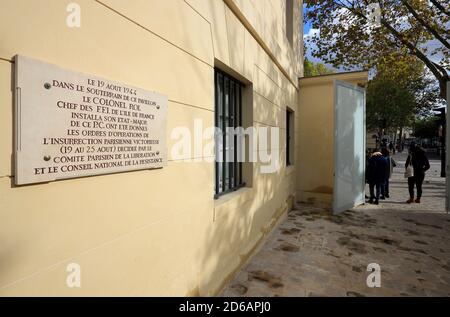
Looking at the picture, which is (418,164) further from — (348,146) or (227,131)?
(227,131)

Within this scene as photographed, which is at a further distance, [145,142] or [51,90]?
[145,142]

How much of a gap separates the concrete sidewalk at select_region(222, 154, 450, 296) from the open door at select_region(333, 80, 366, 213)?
59 centimetres

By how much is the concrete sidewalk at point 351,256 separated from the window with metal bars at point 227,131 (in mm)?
1231

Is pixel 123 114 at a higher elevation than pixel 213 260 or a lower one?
higher

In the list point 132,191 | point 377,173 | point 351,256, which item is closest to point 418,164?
point 377,173

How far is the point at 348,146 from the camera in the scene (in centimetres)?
686

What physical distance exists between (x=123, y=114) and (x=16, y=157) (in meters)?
0.64

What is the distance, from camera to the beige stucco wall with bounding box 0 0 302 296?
1.18m

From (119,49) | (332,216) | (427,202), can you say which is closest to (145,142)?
(119,49)

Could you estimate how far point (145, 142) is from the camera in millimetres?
1858

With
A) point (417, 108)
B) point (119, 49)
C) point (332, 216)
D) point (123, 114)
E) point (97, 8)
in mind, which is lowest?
point (332, 216)
